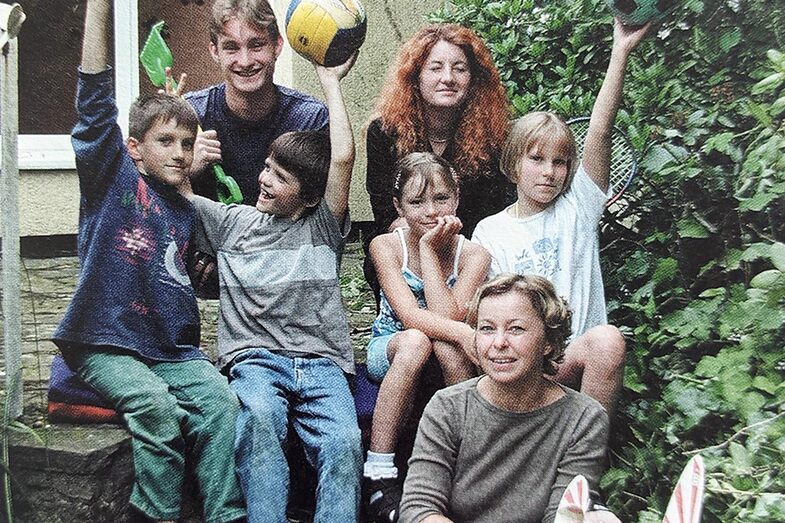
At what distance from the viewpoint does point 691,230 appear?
2.48m

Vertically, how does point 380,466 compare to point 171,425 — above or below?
below

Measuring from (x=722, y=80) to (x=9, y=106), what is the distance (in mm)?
1689

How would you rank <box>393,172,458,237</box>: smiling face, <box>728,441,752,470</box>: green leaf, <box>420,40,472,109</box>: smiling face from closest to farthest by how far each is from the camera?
1. <box>728,441,752,470</box>: green leaf
2. <box>393,172,458,237</box>: smiling face
3. <box>420,40,472,109</box>: smiling face

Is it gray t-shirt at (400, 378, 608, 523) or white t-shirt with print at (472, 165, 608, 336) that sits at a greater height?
white t-shirt with print at (472, 165, 608, 336)

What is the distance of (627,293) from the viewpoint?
8.75 ft

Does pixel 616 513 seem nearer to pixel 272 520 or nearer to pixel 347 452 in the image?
pixel 347 452

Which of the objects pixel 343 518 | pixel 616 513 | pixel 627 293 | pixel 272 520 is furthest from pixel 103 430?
pixel 627 293

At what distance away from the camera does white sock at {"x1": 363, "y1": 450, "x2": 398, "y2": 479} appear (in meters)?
2.44

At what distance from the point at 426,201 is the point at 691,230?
2.16 ft

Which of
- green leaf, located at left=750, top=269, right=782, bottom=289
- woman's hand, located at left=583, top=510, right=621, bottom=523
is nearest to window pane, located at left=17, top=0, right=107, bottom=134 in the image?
woman's hand, located at left=583, top=510, right=621, bottom=523

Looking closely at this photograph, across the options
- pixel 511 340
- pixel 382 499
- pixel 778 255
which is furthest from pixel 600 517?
pixel 778 255

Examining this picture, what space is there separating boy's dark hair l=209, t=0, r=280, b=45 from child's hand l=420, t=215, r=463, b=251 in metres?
0.61

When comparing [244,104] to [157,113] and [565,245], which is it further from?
[565,245]

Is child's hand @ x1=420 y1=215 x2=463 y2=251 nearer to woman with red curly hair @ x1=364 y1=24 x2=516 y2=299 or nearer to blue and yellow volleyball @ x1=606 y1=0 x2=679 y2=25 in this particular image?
woman with red curly hair @ x1=364 y1=24 x2=516 y2=299
